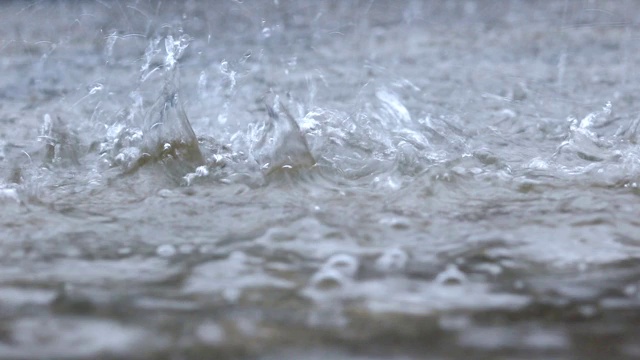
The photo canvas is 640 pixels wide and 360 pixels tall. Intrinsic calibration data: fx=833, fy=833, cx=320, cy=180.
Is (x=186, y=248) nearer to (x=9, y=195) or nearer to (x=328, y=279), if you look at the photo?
(x=328, y=279)

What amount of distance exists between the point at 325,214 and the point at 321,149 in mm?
438

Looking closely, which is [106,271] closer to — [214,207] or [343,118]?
[214,207]

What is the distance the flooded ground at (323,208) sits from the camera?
3.26ft

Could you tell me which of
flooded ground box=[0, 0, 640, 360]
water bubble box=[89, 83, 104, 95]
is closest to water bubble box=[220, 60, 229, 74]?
flooded ground box=[0, 0, 640, 360]

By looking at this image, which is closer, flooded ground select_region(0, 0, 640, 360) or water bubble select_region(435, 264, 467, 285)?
flooded ground select_region(0, 0, 640, 360)

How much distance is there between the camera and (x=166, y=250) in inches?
51.0

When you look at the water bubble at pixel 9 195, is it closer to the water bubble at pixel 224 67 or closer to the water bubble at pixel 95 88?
the water bubble at pixel 95 88

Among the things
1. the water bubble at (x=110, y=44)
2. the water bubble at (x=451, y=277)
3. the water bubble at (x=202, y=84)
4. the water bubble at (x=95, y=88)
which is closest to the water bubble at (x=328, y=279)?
the water bubble at (x=451, y=277)

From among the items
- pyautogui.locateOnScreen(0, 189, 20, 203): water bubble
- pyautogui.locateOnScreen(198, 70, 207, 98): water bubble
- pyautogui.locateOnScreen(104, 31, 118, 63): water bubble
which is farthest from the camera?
pyautogui.locateOnScreen(104, 31, 118, 63): water bubble

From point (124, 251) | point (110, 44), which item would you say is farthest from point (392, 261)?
point (110, 44)

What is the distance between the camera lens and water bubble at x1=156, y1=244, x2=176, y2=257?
50.3 inches

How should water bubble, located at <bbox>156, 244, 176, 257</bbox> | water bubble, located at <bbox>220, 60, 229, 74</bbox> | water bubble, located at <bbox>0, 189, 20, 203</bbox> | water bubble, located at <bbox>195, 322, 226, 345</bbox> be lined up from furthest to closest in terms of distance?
1. water bubble, located at <bbox>220, 60, 229, 74</bbox>
2. water bubble, located at <bbox>0, 189, 20, 203</bbox>
3. water bubble, located at <bbox>156, 244, 176, 257</bbox>
4. water bubble, located at <bbox>195, 322, 226, 345</bbox>

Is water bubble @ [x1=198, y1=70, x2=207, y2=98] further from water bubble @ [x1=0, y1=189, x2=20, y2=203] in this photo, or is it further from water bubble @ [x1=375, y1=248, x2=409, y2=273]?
water bubble @ [x1=375, y1=248, x2=409, y2=273]

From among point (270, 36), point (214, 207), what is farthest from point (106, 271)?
point (270, 36)
